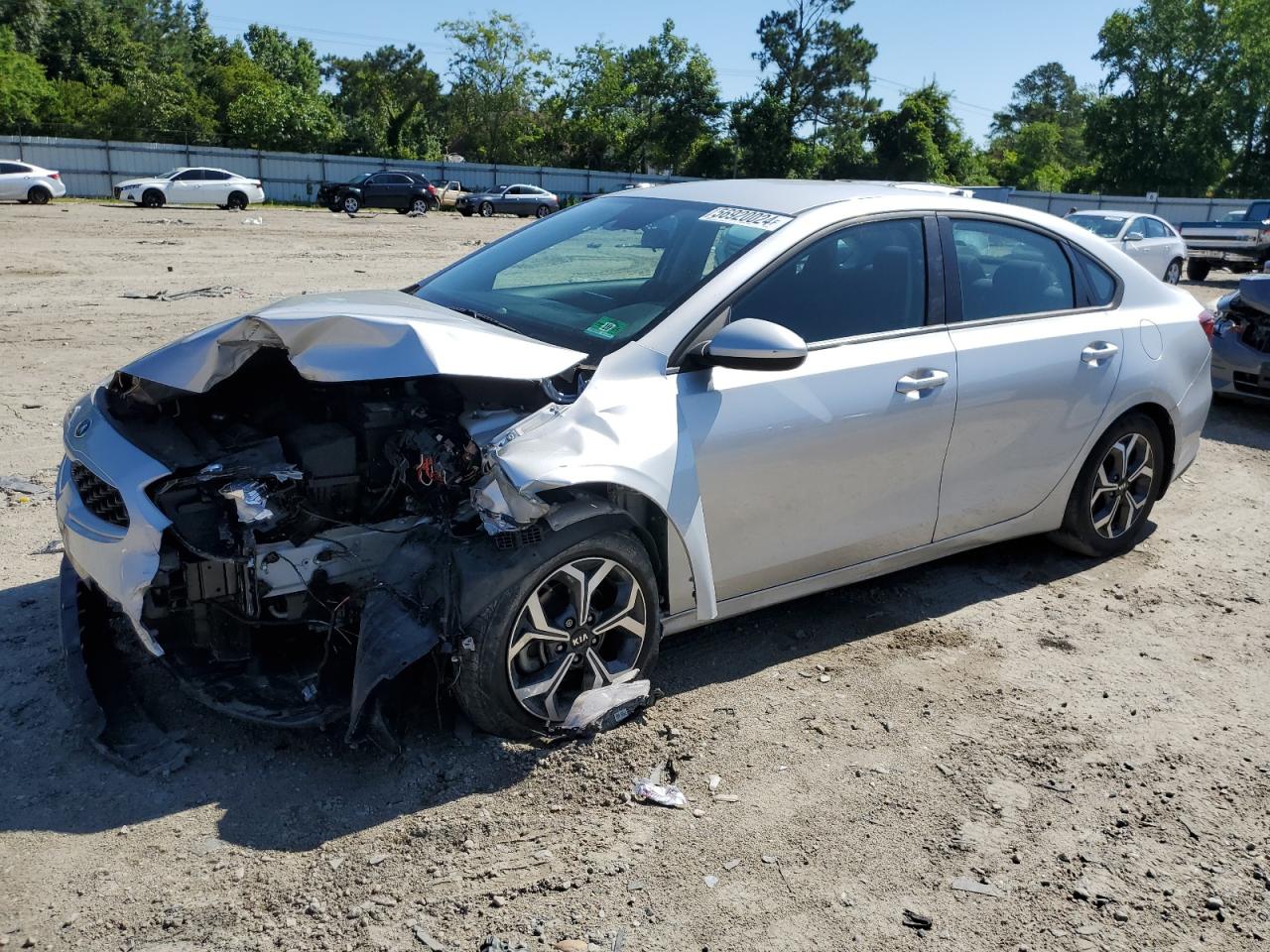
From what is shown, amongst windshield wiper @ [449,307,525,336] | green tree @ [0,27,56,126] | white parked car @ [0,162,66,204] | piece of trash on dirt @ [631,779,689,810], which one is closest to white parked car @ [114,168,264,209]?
white parked car @ [0,162,66,204]

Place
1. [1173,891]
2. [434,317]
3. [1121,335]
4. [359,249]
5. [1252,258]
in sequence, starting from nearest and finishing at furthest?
[1173,891], [434,317], [1121,335], [359,249], [1252,258]

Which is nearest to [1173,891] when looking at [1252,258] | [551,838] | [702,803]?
[702,803]

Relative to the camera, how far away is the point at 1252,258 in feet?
74.1

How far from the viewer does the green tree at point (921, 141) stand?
191 ft

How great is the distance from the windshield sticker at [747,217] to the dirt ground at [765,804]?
170cm

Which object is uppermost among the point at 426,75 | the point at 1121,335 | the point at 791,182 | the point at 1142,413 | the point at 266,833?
the point at 426,75

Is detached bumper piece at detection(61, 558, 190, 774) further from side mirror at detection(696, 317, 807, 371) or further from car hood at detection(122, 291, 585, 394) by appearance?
side mirror at detection(696, 317, 807, 371)

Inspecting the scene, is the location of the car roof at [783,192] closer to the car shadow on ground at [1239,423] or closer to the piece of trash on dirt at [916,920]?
the piece of trash on dirt at [916,920]

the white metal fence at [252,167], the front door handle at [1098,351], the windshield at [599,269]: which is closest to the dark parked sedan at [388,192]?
the white metal fence at [252,167]

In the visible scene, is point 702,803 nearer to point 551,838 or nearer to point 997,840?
point 551,838

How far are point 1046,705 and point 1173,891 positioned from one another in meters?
1.07

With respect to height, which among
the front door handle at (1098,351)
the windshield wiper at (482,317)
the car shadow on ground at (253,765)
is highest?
the windshield wiper at (482,317)

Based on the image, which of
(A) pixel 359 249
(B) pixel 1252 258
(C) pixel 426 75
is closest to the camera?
(A) pixel 359 249

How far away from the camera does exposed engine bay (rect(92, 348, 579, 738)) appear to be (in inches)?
130
